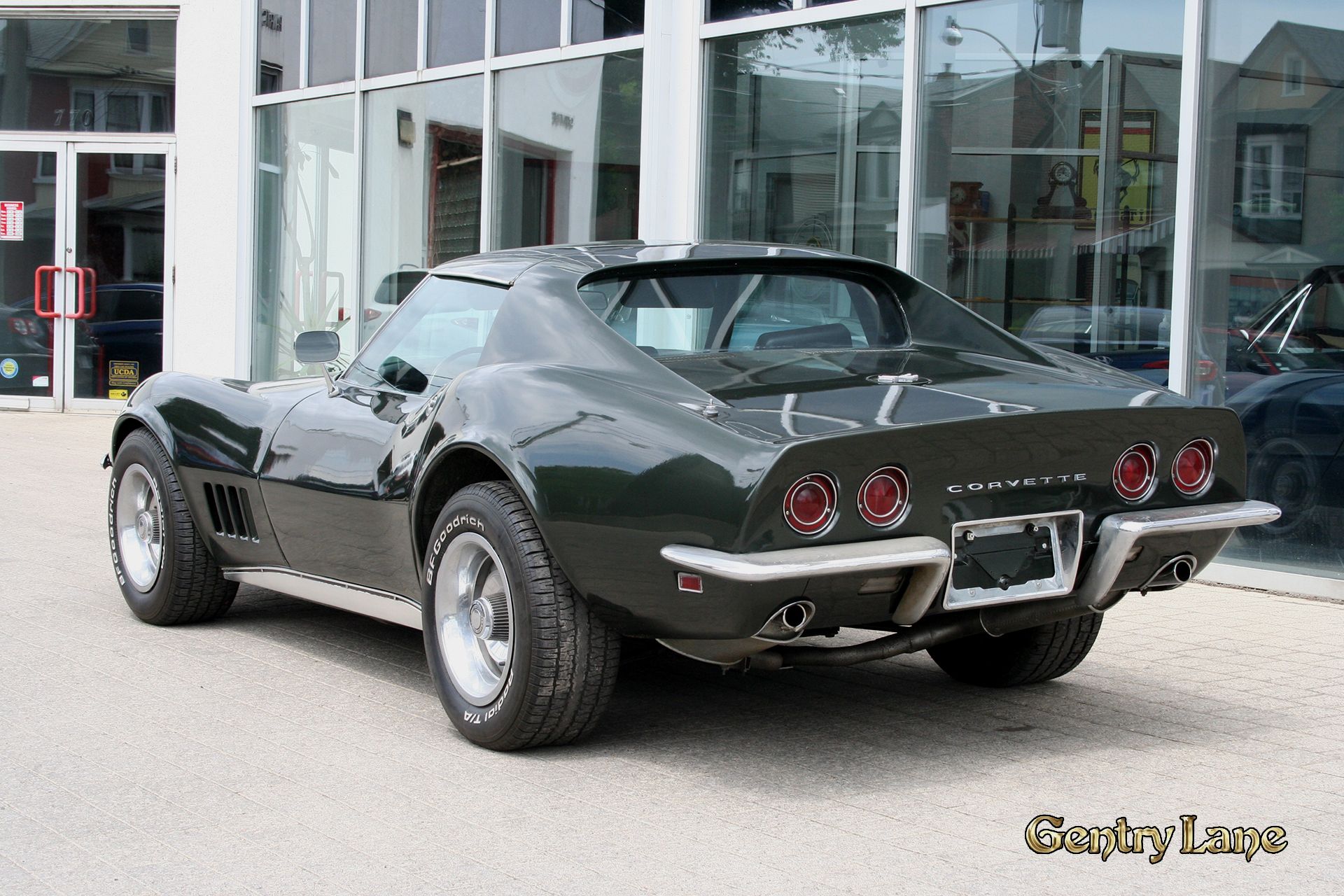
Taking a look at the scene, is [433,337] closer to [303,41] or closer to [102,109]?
[303,41]

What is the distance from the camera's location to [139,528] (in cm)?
592

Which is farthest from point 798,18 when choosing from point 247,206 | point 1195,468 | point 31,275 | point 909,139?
point 31,275

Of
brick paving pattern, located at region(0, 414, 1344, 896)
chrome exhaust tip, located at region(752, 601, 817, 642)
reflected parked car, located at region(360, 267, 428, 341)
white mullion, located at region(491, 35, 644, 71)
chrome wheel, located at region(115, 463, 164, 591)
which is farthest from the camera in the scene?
reflected parked car, located at region(360, 267, 428, 341)

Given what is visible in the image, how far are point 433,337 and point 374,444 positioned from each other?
0.43 meters

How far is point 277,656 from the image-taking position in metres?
5.25

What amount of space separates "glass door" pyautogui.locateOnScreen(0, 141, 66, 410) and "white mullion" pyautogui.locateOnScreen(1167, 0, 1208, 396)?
12.0 metres

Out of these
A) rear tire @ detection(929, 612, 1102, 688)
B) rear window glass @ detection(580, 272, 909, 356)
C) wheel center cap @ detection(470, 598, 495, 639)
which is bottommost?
rear tire @ detection(929, 612, 1102, 688)

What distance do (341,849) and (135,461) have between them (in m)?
3.03

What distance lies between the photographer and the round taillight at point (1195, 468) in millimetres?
3959

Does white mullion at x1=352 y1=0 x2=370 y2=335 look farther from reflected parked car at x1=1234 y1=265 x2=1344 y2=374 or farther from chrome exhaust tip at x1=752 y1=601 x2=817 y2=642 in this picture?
chrome exhaust tip at x1=752 y1=601 x2=817 y2=642

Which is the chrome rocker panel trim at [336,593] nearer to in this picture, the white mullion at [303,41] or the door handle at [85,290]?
the white mullion at [303,41]

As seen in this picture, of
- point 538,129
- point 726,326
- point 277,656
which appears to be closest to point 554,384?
point 726,326

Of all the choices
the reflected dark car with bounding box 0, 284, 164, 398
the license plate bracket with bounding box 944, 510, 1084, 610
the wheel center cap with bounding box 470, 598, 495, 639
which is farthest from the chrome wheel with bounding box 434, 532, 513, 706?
the reflected dark car with bounding box 0, 284, 164, 398

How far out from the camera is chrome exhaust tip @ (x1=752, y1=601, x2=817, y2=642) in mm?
3451
